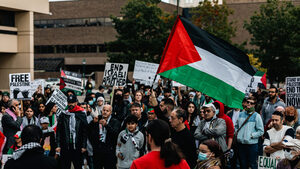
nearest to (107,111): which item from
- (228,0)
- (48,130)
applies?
(48,130)

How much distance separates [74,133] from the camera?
27.9ft

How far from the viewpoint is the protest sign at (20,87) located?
1220 centimetres

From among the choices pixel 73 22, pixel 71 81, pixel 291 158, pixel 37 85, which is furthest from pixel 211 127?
pixel 73 22

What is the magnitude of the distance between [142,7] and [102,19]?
86.7ft

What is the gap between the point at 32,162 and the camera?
4145 mm

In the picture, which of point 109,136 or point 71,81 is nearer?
point 109,136

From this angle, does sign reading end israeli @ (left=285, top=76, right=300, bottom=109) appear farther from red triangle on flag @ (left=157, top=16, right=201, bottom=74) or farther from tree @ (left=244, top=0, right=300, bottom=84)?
tree @ (left=244, top=0, right=300, bottom=84)

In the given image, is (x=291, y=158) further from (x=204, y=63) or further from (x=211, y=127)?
(x=211, y=127)

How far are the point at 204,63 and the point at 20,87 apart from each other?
750 centimetres

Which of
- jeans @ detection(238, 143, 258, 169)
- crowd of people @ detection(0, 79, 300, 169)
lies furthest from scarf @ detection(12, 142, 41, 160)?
jeans @ detection(238, 143, 258, 169)

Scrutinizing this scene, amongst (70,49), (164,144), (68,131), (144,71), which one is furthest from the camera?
(70,49)

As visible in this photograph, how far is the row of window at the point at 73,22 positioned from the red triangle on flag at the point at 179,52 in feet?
187

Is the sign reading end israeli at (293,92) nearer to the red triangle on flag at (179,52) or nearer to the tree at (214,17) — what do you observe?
the red triangle on flag at (179,52)

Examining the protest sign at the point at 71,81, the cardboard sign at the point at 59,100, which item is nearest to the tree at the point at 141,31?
the protest sign at the point at 71,81
